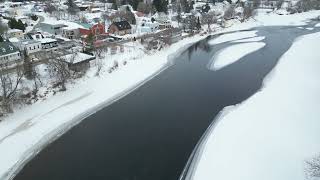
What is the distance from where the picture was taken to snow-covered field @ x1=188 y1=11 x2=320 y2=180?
11969 mm

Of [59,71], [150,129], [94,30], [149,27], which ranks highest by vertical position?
[149,27]

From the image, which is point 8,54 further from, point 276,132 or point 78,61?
point 276,132

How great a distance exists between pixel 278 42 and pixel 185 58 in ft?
39.6

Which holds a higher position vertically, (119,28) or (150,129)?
(119,28)

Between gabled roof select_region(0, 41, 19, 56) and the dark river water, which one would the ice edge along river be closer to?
the dark river water

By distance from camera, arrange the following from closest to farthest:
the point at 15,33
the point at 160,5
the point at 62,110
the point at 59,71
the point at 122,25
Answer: the point at 62,110
the point at 59,71
the point at 15,33
the point at 122,25
the point at 160,5

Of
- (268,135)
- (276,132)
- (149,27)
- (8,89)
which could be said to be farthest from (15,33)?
(276,132)

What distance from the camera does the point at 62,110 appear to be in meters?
17.2

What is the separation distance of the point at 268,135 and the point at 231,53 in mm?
15700

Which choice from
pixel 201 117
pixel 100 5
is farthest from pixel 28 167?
pixel 100 5

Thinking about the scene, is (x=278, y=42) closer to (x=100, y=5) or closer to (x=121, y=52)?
(x=121, y=52)

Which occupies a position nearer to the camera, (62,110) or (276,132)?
(276,132)

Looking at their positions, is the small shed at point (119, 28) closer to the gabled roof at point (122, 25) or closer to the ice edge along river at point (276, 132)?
the gabled roof at point (122, 25)

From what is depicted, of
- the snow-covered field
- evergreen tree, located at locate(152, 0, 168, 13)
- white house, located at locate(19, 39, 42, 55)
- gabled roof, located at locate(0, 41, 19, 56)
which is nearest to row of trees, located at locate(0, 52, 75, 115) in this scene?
gabled roof, located at locate(0, 41, 19, 56)
